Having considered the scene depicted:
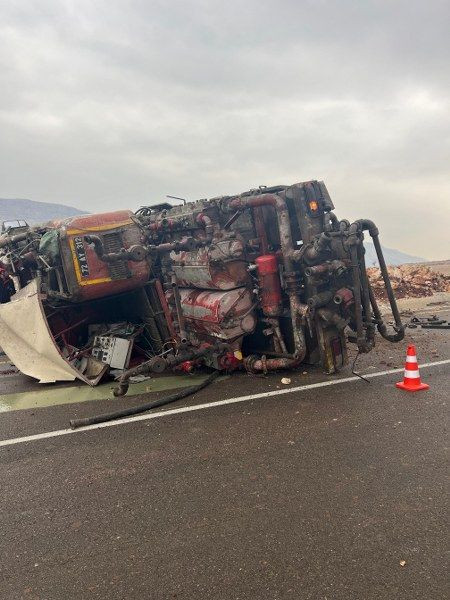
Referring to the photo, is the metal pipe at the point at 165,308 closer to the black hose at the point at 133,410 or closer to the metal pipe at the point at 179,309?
the metal pipe at the point at 179,309

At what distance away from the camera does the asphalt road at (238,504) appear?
236 cm

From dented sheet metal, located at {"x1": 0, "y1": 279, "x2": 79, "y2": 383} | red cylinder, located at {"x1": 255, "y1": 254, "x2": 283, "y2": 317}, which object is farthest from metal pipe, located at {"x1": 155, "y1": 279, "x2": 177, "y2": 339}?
red cylinder, located at {"x1": 255, "y1": 254, "x2": 283, "y2": 317}

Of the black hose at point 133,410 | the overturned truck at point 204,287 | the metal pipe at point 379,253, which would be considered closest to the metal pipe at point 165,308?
the overturned truck at point 204,287

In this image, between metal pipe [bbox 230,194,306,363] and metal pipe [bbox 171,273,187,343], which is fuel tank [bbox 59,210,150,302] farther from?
metal pipe [bbox 230,194,306,363]

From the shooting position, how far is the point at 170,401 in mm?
5238

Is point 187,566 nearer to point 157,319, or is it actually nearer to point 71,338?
point 157,319

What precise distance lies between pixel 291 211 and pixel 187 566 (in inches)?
177

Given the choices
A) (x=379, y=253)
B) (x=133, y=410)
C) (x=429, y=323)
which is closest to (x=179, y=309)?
(x=133, y=410)

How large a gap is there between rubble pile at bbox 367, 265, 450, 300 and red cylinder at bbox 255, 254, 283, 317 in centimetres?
912

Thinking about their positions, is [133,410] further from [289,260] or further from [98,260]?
[289,260]

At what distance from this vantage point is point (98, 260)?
21.1ft

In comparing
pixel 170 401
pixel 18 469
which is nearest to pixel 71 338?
pixel 170 401

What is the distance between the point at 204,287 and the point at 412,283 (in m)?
11.8

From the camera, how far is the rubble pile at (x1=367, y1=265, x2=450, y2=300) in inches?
581
